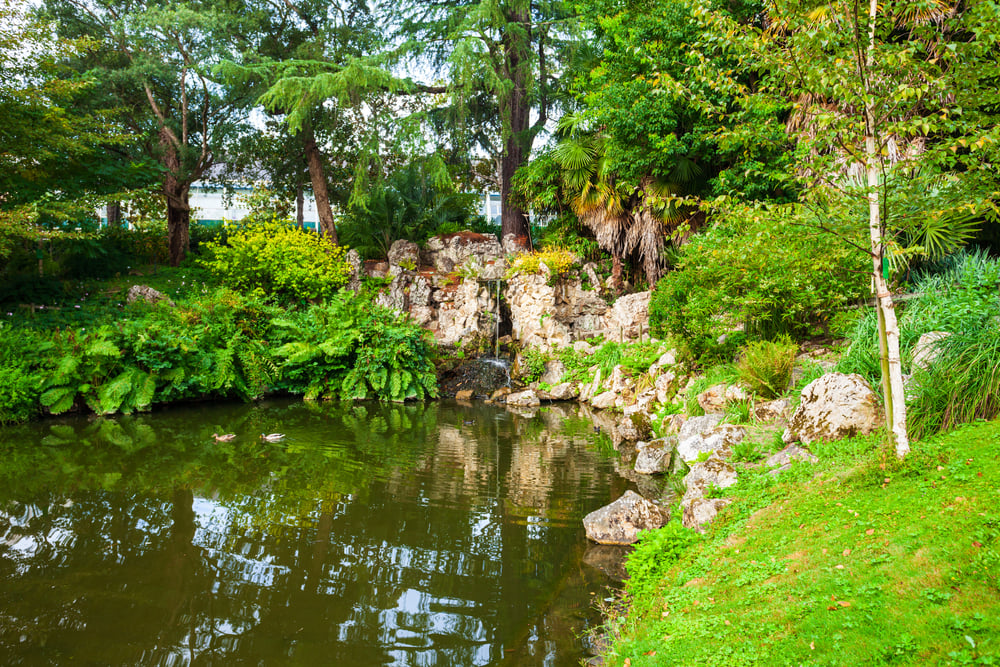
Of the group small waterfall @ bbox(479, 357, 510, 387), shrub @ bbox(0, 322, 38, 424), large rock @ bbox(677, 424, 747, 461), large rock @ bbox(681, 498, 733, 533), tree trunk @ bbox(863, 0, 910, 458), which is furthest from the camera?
small waterfall @ bbox(479, 357, 510, 387)

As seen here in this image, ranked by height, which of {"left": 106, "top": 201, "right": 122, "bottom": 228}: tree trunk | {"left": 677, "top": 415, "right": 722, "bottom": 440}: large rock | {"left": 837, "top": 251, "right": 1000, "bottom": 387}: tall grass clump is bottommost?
{"left": 677, "top": 415, "right": 722, "bottom": 440}: large rock

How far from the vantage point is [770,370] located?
7117 millimetres

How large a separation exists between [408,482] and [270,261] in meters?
11.0

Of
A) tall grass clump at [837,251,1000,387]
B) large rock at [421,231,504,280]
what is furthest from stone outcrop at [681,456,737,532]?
large rock at [421,231,504,280]

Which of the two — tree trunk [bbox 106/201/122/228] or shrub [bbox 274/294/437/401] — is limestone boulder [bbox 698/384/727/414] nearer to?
shrub [bbox 274/294/437/401]

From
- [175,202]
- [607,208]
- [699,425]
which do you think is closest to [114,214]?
[175,202]

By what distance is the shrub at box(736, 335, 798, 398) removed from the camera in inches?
280

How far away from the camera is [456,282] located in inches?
719

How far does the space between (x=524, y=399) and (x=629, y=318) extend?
359cm

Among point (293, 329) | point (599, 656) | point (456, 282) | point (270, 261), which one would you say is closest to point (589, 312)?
point (456, 282)

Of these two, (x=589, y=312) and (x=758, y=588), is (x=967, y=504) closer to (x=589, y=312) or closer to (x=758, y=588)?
(x=758, y=588)

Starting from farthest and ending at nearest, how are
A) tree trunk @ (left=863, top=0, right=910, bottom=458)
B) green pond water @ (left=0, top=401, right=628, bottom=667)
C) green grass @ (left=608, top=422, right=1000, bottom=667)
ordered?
tree trunk @ (left=863, top=0, right=910, bottom=458)
green pond water @ (left=0, top=401, right=628, bottom=667)
green grass @ (left=608, top=422, right=1000, bottom=667)

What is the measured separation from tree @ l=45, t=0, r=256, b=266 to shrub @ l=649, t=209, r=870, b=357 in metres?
16.1

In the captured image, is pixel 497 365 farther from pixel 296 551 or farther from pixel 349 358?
pixel 296 551
